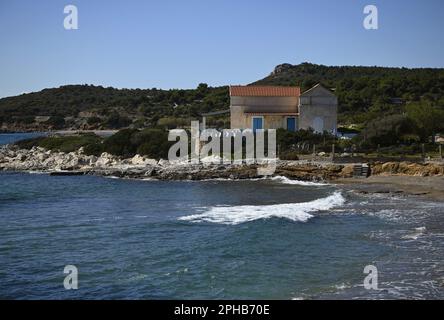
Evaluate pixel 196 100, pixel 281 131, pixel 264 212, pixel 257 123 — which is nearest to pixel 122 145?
pixel 257 123

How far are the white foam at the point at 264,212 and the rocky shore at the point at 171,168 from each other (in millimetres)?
7805

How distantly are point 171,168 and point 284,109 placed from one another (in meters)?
12.7

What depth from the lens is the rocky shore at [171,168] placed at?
1296 inches

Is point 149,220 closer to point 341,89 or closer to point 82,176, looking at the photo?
point 82,176

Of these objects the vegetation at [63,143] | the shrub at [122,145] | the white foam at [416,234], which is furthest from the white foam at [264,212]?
the vegetation at [63,143]

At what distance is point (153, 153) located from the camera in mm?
44625

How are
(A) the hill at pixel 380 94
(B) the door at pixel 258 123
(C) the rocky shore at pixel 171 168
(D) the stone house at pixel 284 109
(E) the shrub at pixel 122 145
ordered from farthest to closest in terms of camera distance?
(A) the hill at pixel 380 94 → (E) the shrub at pixel 122 145 → (B) the door at pixel 258 123 → (D) the stone house at pixel 284 109 → (C) the rocky shore at pixel 171 168

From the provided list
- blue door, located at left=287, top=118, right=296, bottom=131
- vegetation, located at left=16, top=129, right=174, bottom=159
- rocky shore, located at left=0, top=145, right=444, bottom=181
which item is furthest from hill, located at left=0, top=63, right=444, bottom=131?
rocky shore, located at left=0, top=145, right=444, bottom=181

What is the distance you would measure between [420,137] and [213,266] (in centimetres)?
2971

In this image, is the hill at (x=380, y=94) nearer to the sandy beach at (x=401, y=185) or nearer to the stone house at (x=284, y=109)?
the stone house at (x=284, y=109)

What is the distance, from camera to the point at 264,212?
75.7 ft

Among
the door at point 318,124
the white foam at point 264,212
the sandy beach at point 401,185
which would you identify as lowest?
the white foam at point 264,212

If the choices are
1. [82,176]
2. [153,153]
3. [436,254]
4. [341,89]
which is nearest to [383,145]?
[153,153]

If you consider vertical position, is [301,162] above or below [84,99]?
below
